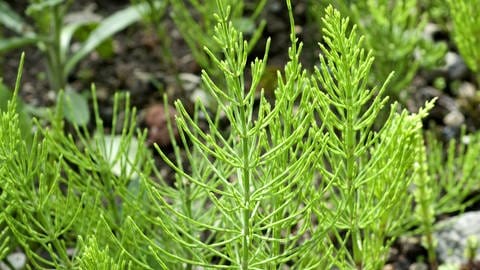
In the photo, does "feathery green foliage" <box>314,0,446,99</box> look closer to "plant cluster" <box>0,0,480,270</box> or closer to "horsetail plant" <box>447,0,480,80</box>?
"horsetail plant" <box>447,0,480,80</box>

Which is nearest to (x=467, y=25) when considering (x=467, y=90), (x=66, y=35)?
(x=467, y=90)

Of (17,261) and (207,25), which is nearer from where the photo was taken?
(17,261)

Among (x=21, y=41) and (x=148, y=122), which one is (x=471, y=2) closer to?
(x=148, y=122)

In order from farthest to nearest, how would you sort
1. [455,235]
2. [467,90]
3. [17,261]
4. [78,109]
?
[467,90]
[78,109]
[455,235]
[17,261]

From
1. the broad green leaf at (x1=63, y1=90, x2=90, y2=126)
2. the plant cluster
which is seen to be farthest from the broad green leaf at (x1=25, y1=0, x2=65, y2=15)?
the plant cluster

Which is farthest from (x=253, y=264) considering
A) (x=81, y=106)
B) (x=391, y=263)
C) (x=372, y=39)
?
(x=81, y=106)

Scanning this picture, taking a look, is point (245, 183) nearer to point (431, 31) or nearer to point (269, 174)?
point (269, 174)
